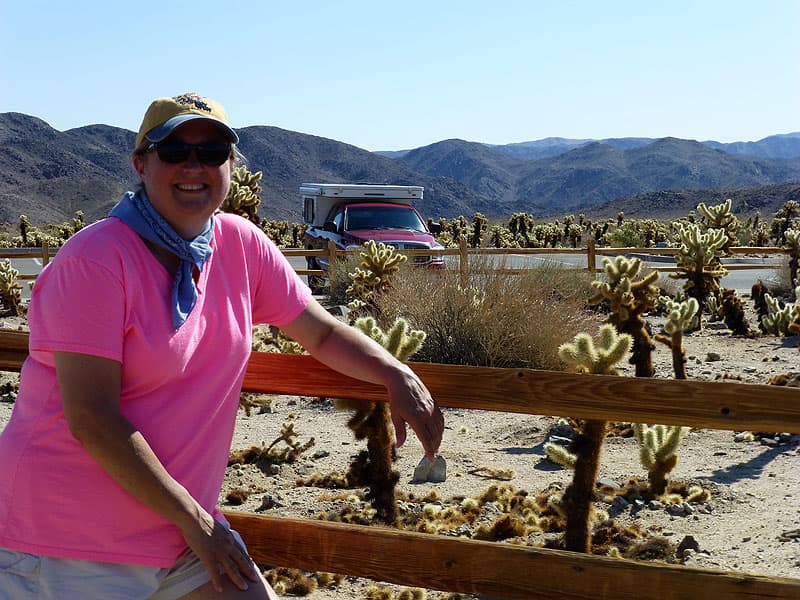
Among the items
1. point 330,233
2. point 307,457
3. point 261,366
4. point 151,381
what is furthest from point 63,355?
point 330,233

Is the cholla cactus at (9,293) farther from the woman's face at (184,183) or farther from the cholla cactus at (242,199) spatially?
the woman's face at (184,183)

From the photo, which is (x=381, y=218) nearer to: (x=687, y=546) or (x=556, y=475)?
(x=556, y=475)

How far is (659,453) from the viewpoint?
18.9 feet

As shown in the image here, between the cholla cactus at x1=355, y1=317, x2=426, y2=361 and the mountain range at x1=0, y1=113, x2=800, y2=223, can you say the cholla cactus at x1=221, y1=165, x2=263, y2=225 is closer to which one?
the cholla cactus at x1=355, y1=317, x2=426, y2=361

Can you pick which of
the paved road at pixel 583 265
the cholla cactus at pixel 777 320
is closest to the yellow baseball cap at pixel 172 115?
the cholla cactus at pixel 777 320

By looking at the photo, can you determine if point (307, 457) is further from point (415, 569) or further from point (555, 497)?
point (415, 569)

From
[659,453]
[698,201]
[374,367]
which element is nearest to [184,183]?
[374,367]

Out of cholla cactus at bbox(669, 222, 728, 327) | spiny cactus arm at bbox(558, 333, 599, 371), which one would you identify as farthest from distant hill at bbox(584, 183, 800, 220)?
spiny cactus arm at bbox(558, 333, 599, 371)

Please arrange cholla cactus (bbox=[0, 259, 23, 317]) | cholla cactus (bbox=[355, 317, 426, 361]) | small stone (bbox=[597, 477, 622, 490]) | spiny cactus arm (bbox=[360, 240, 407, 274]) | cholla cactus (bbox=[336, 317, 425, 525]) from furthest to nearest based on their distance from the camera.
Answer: cholla cactus (bbox=[0, 259, 23, 317]) < spiny cactus arm (bbox=[360, 240, 407, 274]) < small stone (bbox=[597, 477, 622, 490]) < cholla cactus (bbox=[355, 317, 426, 361]) < cholla cactus (bbox=[336, 317, 425, 525])

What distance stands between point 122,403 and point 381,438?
116 inches

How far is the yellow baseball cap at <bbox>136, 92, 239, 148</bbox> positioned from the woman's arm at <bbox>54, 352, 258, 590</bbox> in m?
0.58

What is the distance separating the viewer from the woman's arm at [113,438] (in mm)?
2133

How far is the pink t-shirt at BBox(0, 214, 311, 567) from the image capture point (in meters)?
2.14

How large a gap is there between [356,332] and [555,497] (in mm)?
2962
